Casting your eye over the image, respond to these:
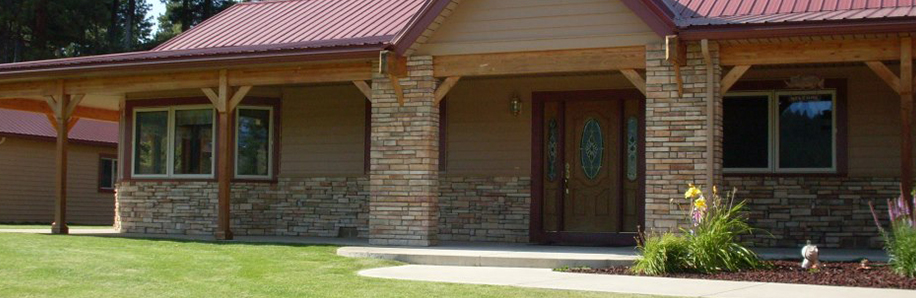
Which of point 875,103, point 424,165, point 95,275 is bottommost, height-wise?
point 95,275

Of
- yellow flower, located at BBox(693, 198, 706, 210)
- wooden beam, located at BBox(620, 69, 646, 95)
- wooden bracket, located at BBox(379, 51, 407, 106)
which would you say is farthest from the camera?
wooden bracket, located at BBox(379, 51, 407, 106)

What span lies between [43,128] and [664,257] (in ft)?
63.6

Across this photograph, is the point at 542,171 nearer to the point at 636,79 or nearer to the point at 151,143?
the point at 636,79

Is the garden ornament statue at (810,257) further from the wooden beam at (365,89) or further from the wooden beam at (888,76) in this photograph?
the wooden beam at (365,89)

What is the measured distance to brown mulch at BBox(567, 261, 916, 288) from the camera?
9.37 metres

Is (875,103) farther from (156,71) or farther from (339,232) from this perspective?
(156,71)

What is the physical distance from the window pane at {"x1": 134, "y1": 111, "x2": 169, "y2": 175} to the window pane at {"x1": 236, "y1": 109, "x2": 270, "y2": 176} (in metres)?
1.34

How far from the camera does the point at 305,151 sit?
55.8ft

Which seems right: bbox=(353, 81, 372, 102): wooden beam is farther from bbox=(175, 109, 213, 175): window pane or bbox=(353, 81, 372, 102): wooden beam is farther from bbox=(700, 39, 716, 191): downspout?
bbox=(700, 39, 716, 191): downspout

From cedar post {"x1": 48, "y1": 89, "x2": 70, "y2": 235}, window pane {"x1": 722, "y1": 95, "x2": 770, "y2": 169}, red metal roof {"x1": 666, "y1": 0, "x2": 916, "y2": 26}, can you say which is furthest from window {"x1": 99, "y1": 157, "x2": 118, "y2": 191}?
red metal roof {"x1": 666, "y1": 0, "x2": 916, "y2": 26}

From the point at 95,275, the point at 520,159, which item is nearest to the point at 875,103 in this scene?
the point at 520,159

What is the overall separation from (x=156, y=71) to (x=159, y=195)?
256cm

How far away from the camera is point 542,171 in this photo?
15391 millimetres

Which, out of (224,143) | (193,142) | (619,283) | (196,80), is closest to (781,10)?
(619,283)
